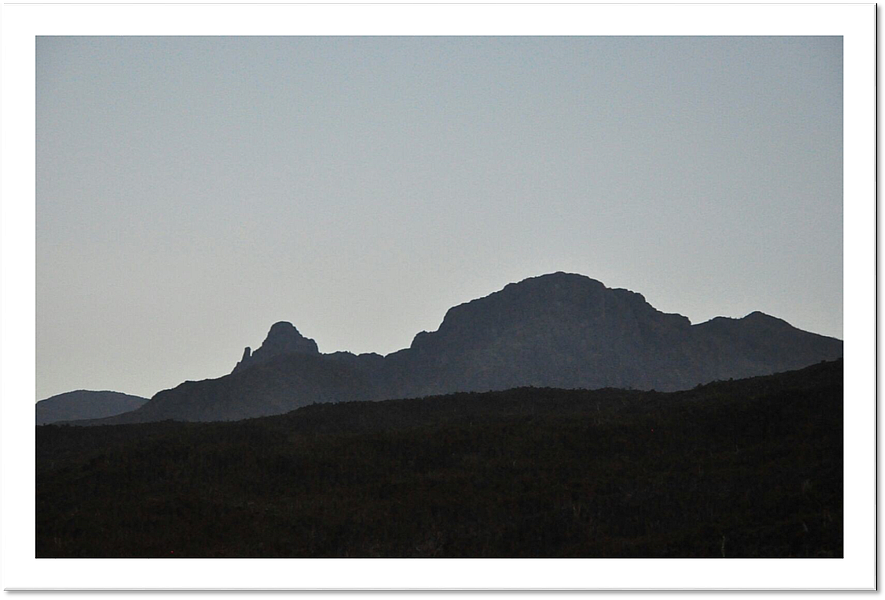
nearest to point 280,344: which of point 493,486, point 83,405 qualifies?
point 83,405

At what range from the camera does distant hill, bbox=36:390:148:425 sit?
168375 millimetres

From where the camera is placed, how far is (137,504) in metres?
22.9

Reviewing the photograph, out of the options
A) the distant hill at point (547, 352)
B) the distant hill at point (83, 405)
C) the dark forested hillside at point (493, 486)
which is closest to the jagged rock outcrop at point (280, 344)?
the distant hill at point (547, 352)

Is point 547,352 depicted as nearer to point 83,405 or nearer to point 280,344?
point 280,344

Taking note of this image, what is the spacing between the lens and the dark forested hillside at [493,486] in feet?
61.2

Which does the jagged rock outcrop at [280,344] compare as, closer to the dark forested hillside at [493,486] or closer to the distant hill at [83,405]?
the distant hill at [83,405]

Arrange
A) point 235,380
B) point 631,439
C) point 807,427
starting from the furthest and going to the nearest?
point 235,380, point 631,439, point 807,427

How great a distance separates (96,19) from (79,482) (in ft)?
53.7

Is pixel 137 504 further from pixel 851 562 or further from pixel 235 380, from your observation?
pixel 235 380

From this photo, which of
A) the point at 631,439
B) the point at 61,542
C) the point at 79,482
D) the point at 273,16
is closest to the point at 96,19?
the point at 273,16

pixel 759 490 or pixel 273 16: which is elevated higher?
pixel 273 16

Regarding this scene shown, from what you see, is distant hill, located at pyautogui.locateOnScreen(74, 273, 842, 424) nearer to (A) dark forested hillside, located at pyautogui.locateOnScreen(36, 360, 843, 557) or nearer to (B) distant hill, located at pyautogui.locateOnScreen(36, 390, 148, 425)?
(B) distant hill, located at pyautogui.locateOnScreen(36, 390, 148, 425)

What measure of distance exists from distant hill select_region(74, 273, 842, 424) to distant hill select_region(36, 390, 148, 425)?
136 feet

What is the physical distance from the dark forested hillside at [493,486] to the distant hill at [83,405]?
14748cm
